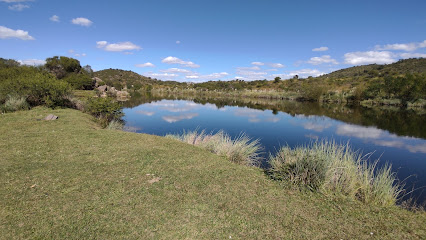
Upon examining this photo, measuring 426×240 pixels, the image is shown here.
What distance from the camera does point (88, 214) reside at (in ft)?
12.5

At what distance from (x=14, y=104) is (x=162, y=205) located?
16.6m

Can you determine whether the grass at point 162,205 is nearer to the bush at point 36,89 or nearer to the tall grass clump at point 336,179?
the tall grass clump at point 336,179

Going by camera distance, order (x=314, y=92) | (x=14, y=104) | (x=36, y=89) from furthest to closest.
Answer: (x=314, y=92)
(x=36, y=89)
(x=14, y=104)

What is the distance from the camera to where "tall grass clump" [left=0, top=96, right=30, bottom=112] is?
14430 mm

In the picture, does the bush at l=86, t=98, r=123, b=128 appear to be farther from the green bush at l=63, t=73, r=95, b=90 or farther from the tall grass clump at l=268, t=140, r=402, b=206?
the green bush at l=63, t=73, r=95, b=90

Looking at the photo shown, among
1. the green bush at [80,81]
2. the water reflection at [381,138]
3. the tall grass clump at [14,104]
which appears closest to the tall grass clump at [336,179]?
the water reflection at [381,138]

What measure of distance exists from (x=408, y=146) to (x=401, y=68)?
72.2m

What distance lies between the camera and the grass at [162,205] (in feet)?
11.6

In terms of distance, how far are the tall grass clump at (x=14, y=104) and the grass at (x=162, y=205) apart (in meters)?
Answer: 10.5

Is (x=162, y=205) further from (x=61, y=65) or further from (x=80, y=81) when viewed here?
(x=61, y=65)

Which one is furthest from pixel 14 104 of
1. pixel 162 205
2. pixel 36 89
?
pixel 162 205

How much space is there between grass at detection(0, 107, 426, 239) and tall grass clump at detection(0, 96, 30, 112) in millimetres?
10543

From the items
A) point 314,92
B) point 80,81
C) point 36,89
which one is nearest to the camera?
point 36,89

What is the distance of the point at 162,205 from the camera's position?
421 centimetres
